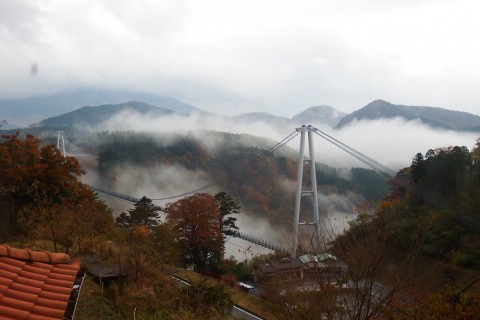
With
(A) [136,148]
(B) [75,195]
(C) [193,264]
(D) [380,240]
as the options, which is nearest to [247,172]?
(A) [136,148]

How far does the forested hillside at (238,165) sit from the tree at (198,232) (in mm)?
18996

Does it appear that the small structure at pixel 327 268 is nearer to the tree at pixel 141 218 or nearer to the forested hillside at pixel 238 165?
the tree at pixel 141 218

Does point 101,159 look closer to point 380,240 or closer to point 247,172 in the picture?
point 247,172

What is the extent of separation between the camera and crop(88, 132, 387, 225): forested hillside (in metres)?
38.9

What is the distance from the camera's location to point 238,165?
46469 mm

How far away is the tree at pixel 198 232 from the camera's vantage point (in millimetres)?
15234

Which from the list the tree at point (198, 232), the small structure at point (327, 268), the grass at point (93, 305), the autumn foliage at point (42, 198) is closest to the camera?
the small structure at point (327, 268)

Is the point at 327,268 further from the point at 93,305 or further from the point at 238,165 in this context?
the point at 238,165

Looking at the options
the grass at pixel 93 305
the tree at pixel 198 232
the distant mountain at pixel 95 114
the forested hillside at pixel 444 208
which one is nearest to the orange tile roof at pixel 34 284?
the grass at pixel 93 305

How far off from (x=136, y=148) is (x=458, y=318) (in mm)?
44734

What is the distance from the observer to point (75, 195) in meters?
13.1

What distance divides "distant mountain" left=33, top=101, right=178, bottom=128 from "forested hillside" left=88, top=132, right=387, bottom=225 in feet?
124

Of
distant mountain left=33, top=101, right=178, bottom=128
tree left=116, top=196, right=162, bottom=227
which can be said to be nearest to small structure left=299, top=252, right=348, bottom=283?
tree left=116, top=196, right=162, bottom=227

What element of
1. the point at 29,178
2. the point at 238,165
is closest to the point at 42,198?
the point at 29,178
